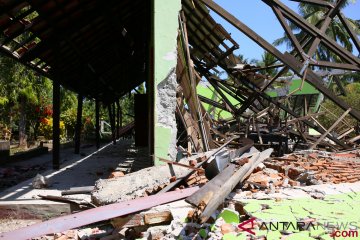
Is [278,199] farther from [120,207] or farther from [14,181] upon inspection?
[14,181]

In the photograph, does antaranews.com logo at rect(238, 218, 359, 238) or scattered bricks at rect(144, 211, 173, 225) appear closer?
antaranews.com logo at rect(238, 218, 359, 238)

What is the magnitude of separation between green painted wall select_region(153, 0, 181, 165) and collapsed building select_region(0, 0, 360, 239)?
0.02 m

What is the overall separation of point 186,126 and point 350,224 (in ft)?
12.7

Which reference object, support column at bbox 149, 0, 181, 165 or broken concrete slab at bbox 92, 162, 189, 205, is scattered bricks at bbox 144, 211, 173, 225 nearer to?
broken concrete slab at bbox 92, 162, 189, 205

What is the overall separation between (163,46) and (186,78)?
3.97 ft

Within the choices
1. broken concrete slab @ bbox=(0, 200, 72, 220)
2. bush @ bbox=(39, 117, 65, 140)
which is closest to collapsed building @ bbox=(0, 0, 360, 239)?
broken concrete slab @ bbox=(0, 200, 72, 220)

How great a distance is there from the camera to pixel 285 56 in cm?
721

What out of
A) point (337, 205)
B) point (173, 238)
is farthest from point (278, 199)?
point (173, 238)

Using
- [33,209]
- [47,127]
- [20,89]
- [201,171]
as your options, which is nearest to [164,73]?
[201,171]

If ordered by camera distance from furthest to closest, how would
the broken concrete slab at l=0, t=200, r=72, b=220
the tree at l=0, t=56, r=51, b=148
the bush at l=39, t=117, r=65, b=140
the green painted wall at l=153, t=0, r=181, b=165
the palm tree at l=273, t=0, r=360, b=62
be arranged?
the palm tree at l=273, t=0, r=360, b=62 → the bush at l=39, t=117, r=65, b=140 → the tree at l=0, t=56, r=51, b=148 → the green painted wall at l=153, t=0, r=181, b=165 → the broken concrete slab at l=0, t=200, r=72, b=220

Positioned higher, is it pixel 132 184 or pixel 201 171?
pixel 201 171

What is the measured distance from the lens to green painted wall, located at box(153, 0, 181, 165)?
5642 millimetres

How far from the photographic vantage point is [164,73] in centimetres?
568

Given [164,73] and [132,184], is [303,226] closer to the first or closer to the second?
[132,184]
